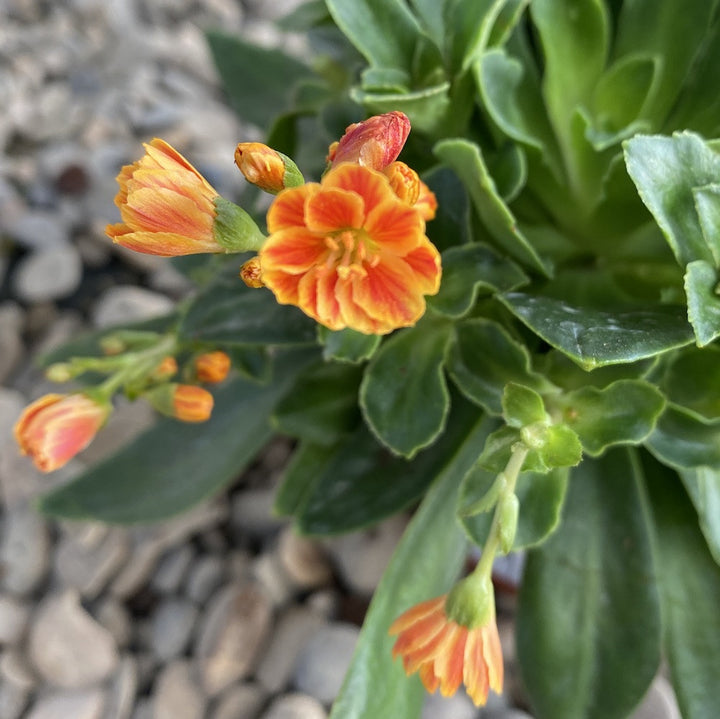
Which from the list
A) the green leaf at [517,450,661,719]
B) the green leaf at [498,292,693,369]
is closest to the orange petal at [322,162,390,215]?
the green leaf at [498,292,693,369]

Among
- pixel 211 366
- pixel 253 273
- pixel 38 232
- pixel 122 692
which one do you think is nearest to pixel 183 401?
pixel 211 366

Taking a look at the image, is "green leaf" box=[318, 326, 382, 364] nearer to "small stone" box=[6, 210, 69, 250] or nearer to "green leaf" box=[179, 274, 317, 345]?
"green leaf" box=[179, 274, 317, 345]

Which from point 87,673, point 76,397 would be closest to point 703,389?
point 76,397

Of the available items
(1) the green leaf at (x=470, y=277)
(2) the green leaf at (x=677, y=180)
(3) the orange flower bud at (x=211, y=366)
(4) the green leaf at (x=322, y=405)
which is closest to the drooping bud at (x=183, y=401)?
(3) the orange flower bud at (x=211, y=366)

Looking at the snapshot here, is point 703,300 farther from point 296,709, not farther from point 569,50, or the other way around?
point 296,709

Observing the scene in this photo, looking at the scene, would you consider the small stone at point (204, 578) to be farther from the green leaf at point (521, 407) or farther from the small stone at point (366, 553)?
the green leaf at point (521, 407)

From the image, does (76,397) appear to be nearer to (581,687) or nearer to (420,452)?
(420,452)
